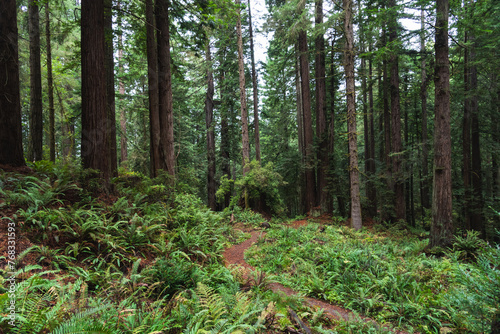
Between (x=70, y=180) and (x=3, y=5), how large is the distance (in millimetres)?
4604

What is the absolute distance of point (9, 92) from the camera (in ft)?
18.4

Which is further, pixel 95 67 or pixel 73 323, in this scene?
pixel 95 67

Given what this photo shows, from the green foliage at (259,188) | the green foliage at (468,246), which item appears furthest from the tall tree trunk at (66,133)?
the green foliage at (468,246)

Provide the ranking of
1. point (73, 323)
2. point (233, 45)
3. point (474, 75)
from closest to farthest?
point (73, 323), point (474, 75), point (233, 45)

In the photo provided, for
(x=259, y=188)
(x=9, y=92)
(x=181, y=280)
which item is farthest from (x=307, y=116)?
(x=9, y=92)

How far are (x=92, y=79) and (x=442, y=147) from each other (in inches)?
405

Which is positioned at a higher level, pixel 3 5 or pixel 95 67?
pixel 3 5

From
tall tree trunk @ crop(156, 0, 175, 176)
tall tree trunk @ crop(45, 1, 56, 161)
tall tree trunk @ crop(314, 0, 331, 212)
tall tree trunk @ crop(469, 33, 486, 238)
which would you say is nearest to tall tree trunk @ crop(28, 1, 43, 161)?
tall tree trunk @ crop(45, 1, 56, 161)

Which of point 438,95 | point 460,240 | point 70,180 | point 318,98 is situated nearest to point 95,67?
point 70,180

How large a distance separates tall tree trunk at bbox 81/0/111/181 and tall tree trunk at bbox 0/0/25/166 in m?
1.81

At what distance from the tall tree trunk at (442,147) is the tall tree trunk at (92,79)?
984 cm

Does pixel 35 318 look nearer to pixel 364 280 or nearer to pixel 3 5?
pixel 364 280

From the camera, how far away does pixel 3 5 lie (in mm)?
5551

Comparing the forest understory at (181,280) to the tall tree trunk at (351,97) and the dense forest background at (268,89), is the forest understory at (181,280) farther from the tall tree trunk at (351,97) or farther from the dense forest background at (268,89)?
the tall tree trunk at (351,97)
